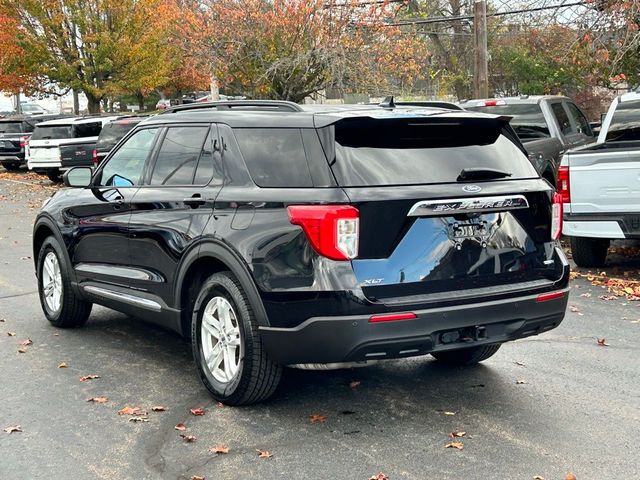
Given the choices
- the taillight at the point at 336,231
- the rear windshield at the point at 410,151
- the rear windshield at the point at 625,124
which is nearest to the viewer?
the taillight at the point at 336,231

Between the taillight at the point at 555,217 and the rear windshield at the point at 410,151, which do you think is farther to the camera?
→ the taillight at the point at 555,217

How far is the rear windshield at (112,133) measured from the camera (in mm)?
20391

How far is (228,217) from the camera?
17.6 feet

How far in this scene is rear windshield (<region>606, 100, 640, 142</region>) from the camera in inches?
407

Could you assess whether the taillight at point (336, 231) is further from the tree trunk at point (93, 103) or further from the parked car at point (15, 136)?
the tree trunk at point (93, 103)

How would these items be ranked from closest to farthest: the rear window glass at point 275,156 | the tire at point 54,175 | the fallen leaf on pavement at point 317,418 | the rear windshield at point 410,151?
the rear windshield at point 410,151 → the rear window glass at point 275,156 → the fallen leaf on pavement at point 317,418 → the tire at point 54,175

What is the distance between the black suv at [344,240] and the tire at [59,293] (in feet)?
5.32

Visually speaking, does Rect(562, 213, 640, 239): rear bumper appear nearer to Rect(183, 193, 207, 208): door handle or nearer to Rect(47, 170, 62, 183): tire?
→ Rect(183, 193, 207, 208): door handle

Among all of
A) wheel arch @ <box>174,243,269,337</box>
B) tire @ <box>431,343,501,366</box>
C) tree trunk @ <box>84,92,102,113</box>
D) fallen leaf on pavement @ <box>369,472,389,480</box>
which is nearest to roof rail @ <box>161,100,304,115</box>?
wheel arch @ <box>174,243,269,337</box>

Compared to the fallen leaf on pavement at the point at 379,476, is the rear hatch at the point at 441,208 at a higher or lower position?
higher

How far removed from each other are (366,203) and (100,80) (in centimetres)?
2983

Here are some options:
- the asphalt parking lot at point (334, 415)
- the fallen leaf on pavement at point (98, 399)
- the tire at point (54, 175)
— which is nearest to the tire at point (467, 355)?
the asphalt parking lot at point (334, 415)

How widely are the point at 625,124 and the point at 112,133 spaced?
13.4 m

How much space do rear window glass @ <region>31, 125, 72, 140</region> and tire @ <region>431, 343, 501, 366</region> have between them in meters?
19.7
